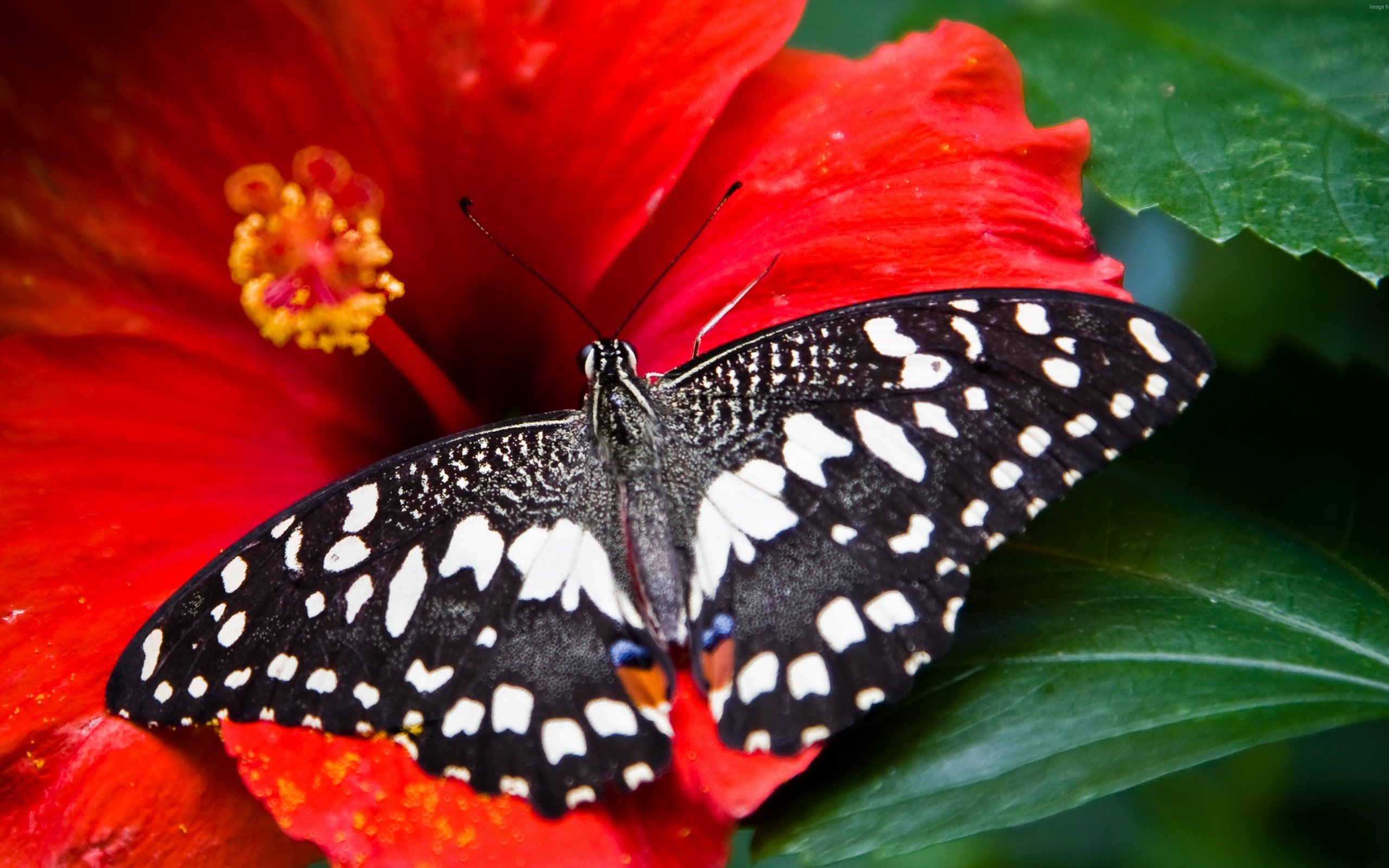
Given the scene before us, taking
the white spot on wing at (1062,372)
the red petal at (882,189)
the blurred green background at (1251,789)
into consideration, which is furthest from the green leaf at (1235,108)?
the blurred green background at (1251,789)

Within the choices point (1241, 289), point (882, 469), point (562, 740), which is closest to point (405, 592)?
point (562, 740)

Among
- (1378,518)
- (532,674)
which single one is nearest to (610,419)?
(532,674)

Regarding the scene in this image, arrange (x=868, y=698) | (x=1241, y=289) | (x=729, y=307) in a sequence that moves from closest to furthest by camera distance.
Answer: (x=868, y=698), (x=729, y=307), (x=1241, y=289)

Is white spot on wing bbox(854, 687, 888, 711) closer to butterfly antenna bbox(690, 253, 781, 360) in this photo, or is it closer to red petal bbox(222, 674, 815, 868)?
red petal bbox(222, 674, 815, 868)

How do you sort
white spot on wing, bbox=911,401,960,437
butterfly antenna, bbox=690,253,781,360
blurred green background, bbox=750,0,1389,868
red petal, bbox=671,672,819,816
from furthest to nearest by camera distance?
Answer: blurred green background, bbox=750,0,1389,868 → butterfly antenna, bbox=690,253,781,360 → white spot on wing, bbox=911,401,960,437 → red petal, bbox=671,672,819,816

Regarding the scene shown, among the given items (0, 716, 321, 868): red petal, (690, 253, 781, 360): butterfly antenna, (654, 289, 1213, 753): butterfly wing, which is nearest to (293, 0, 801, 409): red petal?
(690, 253, 781, 360): butterfly antenna

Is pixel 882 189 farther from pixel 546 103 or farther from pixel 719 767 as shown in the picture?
pixel 719 767
